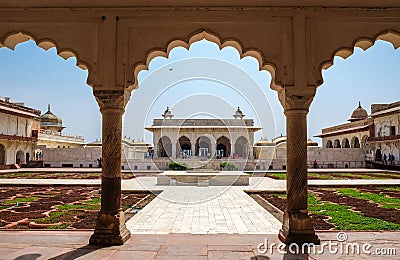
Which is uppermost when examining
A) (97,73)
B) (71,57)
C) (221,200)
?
(71,57)

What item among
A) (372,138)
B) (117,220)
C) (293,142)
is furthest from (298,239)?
(372,138)

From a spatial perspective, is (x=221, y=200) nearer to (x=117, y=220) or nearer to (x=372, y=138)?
(x=117, y=220)

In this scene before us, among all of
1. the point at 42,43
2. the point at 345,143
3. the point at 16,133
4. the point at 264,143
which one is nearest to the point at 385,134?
the point at 345,143

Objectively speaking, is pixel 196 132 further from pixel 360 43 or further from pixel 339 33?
pixel 339 33

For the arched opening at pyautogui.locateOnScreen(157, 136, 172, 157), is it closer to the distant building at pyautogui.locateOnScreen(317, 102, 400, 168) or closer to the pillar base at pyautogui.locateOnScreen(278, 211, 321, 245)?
the distant building at pyautogui.locateOnScreen(317, 102, 400, 168)

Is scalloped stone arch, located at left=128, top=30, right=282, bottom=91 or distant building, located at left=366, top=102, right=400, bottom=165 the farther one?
distant building, located at left=366, top=102, right=400, bottom=165

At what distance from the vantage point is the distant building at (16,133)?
30.5m

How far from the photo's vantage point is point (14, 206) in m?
9.37

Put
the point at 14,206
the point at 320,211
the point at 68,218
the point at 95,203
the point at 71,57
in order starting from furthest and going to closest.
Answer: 1. the point at 95,203
2. the point at 14,206
3. the point at 320,211
4. the point at 68,218
5. the point at 71,57

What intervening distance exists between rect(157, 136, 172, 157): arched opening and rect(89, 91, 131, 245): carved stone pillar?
3205 cm

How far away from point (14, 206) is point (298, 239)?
Result: 25.3ft

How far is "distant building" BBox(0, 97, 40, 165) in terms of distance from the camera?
1202 inches

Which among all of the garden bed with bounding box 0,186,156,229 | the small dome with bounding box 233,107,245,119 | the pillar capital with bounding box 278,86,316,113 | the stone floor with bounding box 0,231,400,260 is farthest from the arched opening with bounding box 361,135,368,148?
the pillar capital with bounding box 278,86,316,113

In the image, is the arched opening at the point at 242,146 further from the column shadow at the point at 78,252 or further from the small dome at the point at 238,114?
the column shadow at the point at 78,252
